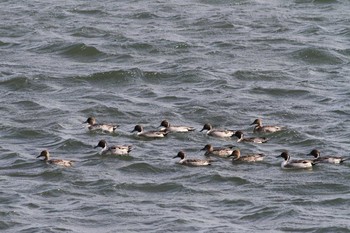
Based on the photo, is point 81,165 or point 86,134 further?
point 86,134

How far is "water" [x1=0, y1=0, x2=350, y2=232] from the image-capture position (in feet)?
71.6

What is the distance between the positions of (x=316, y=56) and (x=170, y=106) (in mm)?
5507

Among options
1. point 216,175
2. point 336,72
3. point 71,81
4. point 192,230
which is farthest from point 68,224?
point 336,72

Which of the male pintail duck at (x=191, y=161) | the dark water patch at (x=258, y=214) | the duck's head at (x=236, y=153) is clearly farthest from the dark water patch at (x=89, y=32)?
the dark water patch at (x=258, y=214)

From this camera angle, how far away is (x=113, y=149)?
24.8m

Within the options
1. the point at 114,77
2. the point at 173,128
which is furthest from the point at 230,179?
the point at 114,77

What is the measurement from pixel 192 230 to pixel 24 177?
4.34 metres

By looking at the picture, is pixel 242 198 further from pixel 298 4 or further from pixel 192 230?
pixel 298 4

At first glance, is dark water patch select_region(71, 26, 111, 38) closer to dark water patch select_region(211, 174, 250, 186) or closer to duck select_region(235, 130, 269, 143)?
duck select_region(235, 130, 269, 143)

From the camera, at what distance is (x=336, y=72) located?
30.8 metres

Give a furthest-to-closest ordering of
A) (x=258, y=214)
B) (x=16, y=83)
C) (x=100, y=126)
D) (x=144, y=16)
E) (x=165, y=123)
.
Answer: (x=144, y=16) < (x=16, y=83) < (x=100, y=126) < (x=165, y=123) < (x=258, y=214)

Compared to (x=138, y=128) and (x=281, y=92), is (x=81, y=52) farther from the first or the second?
(x=138, y=128)

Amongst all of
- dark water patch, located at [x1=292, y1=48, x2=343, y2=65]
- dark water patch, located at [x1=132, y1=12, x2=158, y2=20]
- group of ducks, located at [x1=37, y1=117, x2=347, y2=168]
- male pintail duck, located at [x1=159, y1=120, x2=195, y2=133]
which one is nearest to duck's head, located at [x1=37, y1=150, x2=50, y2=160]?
group of ducks, located at [x1=37, y1=117, x2=347, y2=168]

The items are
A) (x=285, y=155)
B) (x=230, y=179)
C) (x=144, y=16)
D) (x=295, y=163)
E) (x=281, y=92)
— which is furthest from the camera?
(x=144, y=16)
